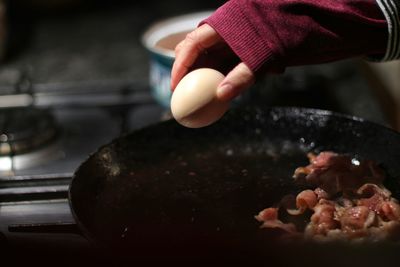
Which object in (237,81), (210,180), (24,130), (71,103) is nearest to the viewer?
(237,81)

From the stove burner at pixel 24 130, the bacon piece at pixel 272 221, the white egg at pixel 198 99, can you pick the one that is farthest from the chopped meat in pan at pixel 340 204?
the stove burner at pixel 24 130

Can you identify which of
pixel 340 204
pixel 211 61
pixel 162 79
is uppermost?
pixel 211 61

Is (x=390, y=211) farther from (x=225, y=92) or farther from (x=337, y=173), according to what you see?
(x=225, y=92)

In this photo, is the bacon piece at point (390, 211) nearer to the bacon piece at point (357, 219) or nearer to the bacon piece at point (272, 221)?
the bacon piece at point (357, 219)

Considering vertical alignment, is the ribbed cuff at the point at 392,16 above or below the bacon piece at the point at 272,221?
above

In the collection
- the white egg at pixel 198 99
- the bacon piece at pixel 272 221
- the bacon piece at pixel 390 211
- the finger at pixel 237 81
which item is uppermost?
the finger at pixel 237 81

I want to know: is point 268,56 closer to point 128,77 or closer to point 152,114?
point 152,114

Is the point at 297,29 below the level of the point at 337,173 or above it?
above

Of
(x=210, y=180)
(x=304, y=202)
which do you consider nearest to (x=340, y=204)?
(x=304, y=202)
